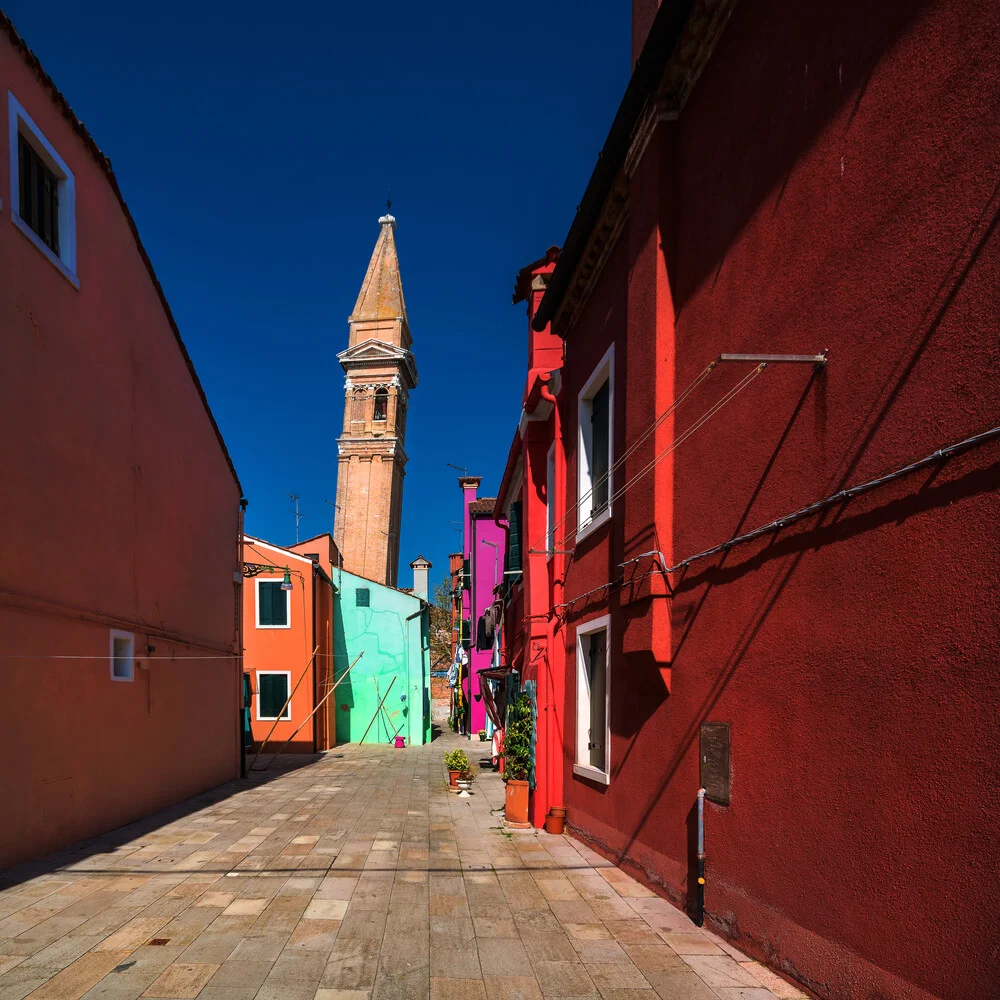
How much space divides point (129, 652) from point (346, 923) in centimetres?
634

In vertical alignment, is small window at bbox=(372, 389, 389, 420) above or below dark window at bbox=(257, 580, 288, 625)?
above

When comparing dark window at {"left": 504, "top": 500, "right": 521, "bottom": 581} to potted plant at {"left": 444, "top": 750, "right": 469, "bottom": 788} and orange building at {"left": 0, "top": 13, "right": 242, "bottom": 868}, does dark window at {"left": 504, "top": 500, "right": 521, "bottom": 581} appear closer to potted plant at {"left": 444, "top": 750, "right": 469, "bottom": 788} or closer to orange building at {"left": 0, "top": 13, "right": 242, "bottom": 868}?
potted plant at {"left": 444, "top": 750, "right": 469, "bottom": 788}

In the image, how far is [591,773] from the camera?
27.6ft

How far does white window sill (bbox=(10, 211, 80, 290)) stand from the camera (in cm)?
812

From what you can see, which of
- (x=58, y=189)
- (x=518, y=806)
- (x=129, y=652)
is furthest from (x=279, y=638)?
(x=58, y=189)

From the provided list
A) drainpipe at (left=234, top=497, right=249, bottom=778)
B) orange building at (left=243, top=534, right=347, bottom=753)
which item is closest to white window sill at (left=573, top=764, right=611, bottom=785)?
drainpipe at (left=234, top=497, right=249, bottom=778)

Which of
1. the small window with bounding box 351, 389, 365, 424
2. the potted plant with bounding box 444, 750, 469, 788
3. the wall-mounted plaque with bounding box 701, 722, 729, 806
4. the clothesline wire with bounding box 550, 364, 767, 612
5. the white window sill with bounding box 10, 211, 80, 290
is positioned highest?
the small window with bounding box 351, 389, 365, 424

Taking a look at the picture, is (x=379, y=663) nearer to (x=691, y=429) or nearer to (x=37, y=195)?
(x=37, y=195)

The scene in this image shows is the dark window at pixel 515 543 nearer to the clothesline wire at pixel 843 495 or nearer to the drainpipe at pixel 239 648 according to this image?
the drainpipe at pixel 239 648

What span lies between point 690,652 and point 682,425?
5.55 ft

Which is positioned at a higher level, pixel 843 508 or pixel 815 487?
pixel 815 487

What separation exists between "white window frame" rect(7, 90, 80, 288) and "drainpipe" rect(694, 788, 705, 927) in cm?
818

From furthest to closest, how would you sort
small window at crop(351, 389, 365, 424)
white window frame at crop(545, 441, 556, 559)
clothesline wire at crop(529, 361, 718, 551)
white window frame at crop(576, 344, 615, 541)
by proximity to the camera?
small window at crop(351, 389, 365, 424)
white window frame at crop(545, 441, 556, 559)
white window frame at crop(576, 344, 615, 541)
clothesline wire at crop(529, 361, 718, 551)

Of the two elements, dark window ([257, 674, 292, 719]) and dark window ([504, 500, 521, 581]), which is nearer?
dark window ([504, 500, 521, 581])
